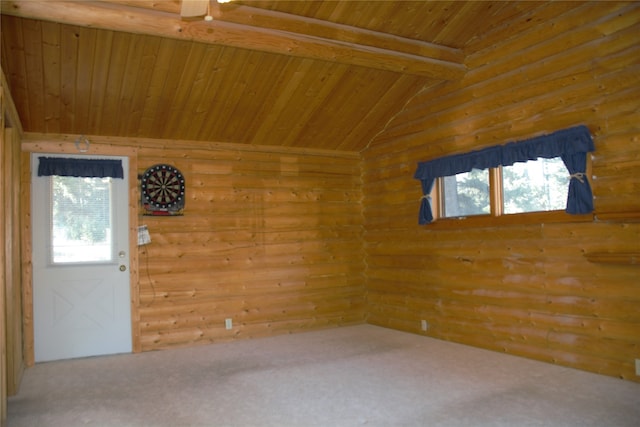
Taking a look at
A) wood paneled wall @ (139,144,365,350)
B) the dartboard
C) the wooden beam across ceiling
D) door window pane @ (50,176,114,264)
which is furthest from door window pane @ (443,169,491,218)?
door window pane @ (50,176,114,264)

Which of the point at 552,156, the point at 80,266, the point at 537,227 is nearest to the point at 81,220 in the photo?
the point at 80,266

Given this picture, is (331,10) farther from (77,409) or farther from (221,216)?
(77,409)

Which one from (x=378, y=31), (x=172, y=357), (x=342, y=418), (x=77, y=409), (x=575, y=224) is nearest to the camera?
(x=342, y=418)

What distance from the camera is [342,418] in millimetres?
3570

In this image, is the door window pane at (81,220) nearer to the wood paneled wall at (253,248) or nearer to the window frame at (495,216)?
the wood paneled wall at (253,248)

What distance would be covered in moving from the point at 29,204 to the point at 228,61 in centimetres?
271

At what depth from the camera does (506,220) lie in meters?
5.27

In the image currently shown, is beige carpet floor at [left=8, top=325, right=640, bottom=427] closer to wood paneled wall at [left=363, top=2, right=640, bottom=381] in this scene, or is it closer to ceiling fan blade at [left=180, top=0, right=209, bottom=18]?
wood paneled wall at [left=363, top=2, right=640, bottom=381]

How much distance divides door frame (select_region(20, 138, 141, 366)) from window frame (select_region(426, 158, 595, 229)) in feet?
11.8

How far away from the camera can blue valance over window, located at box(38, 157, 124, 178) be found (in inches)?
219

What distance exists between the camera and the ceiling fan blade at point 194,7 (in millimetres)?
3049

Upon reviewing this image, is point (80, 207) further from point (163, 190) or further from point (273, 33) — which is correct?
point (273, 33)

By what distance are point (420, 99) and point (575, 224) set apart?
2.60 m

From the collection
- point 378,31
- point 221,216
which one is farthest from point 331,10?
point 221,216
